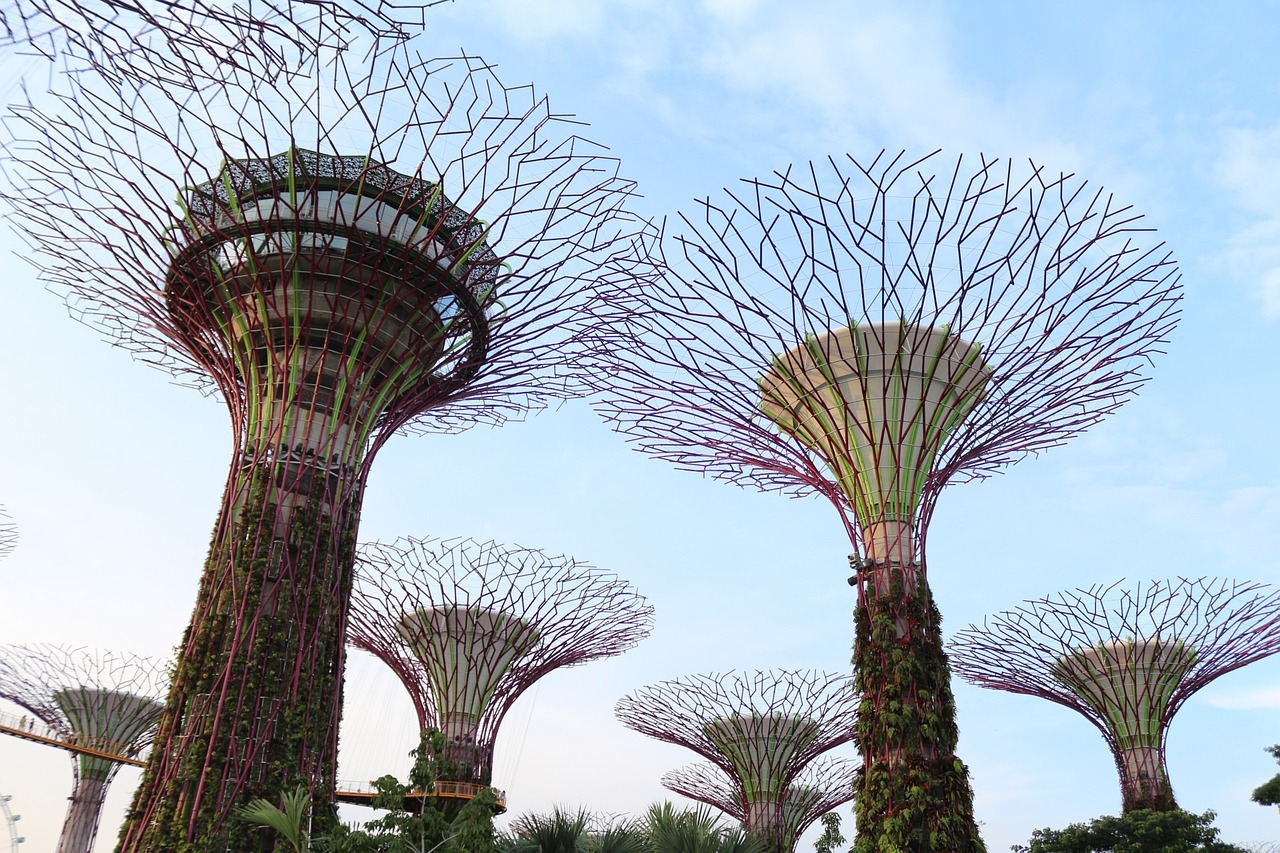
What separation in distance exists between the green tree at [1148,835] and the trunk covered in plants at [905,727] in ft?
61.5

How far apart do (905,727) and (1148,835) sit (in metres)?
19.9

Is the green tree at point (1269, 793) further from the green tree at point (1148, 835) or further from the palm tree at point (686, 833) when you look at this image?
the palm tree at point (686, 833)

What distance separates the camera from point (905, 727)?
16.0m

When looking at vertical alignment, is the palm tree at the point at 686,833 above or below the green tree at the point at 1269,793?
below

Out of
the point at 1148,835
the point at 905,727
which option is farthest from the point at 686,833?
the point at 1148,835

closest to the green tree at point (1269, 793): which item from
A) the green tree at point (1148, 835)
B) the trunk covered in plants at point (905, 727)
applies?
the green tree at point (1148, 835)

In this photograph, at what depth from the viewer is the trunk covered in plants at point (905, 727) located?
50.1 ft

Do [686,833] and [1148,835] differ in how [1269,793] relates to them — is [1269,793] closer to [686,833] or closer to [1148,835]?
[1148,835]

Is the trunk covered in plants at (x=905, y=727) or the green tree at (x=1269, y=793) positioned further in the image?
the green tree at (x=1269, y=793)

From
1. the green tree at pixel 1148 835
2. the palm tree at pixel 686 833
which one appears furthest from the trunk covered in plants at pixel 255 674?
the green tree at pixel 1148 835

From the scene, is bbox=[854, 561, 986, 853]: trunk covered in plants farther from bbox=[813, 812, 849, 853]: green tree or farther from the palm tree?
bbox=[813, 812, 849, 853]: green tree

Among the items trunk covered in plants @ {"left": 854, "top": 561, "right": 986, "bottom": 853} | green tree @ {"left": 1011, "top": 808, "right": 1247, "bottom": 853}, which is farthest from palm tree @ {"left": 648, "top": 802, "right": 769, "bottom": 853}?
green tree @ {"left": 1011, "top": 808, "right": 1247, "bottom": 853}

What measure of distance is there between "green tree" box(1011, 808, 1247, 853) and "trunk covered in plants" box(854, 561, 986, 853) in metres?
18.7

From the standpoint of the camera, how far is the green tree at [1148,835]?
30.2 m
